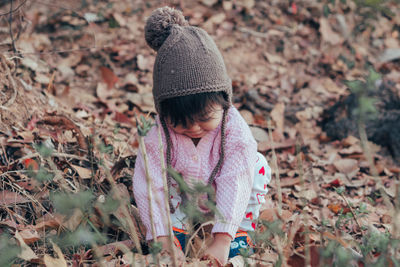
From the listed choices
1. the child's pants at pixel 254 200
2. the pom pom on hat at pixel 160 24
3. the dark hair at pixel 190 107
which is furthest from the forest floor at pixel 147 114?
the pom pom on hat at pixel 160 24

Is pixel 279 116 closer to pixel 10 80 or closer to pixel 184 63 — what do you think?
pixel 184 63

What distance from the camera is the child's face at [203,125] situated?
1.70 m

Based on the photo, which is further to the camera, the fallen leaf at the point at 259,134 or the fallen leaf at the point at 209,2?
the fallen leaf at the point at 209,2

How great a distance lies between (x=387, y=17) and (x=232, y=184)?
373cm

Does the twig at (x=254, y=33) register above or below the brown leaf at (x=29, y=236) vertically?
above

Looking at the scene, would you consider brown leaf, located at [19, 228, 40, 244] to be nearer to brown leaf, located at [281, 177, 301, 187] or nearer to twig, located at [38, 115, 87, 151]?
twig, located at [38, 115, 87, 151]

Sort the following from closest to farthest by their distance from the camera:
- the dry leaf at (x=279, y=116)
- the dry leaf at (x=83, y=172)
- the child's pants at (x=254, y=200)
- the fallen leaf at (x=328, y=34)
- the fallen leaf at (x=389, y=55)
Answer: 1. the child's pants at (x=254, y=200)
2. the dry leaf at (x=83, y=172)
3. the dry leaf at (x=279, y=116)
4. the fallen leaf at (x=389, y=55)
5. the fallen leaf at (x=328, y=34)

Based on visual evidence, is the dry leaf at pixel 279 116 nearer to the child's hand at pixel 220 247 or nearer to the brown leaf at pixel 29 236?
the child's hand at pixel 220 247

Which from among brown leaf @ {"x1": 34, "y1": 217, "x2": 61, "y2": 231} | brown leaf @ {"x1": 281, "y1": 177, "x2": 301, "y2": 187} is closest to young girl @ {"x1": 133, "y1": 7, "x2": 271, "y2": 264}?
brown leaf @ {"x1": 34, "y1": 217, "x2": 61, "y2": 231}

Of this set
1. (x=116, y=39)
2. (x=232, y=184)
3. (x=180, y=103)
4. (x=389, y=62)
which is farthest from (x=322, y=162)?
(x=116, y=39)

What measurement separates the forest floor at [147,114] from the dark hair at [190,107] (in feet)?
1.09

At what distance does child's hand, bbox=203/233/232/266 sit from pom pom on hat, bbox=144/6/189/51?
2.85ft

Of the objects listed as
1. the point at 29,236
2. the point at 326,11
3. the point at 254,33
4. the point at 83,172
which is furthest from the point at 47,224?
the point at 326,11

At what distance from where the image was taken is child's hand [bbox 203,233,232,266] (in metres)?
1.68
